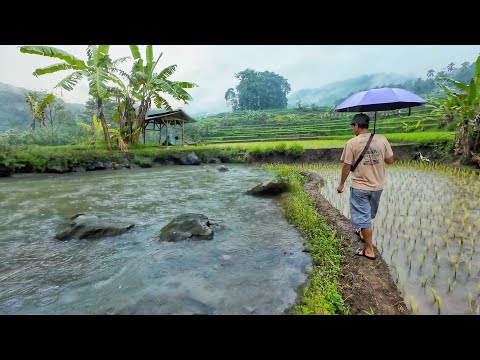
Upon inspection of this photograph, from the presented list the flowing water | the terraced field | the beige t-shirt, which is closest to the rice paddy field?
the beige t-shirt

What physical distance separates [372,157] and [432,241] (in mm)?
1875

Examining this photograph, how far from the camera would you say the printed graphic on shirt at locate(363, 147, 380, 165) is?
3.53 metres

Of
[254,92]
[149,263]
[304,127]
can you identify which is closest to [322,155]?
[149,263]

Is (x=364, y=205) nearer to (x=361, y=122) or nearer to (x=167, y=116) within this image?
(x=361, y=122)

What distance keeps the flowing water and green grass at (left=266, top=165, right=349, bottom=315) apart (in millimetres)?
Result: 165

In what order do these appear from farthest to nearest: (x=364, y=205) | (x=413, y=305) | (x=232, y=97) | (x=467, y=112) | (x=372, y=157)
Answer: (x=232, y=97)
(x=467, y=112)
(x=364, y=205)
(x=372, y=157)
(x=413, y=305)

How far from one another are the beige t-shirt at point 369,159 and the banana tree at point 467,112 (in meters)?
9.24

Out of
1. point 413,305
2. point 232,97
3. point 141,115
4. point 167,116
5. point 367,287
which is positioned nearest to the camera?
point 413,305

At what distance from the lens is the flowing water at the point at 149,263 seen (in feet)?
9.93

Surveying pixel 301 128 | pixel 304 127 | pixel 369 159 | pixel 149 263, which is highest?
pixel 304 127

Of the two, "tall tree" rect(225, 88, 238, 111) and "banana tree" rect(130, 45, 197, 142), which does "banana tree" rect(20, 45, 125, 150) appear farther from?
"tall tree" rect(225, 88, 238, 111)

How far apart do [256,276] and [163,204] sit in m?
4.46

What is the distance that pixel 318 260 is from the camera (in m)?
3.79
